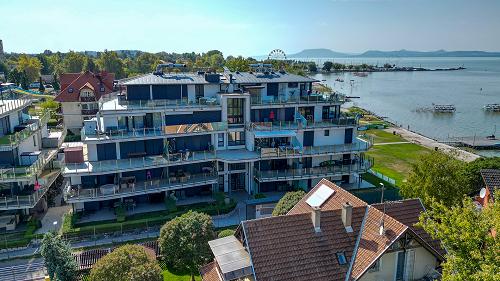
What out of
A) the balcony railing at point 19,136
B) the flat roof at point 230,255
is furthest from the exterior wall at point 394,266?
the balcony railing at point 19,136

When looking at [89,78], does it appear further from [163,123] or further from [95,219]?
[95,219]

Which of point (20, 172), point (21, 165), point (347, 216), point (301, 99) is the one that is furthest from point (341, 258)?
point (21, 165)

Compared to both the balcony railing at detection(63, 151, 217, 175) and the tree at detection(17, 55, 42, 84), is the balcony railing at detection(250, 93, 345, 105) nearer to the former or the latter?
the balcony railing at detection(63, 151, 217, 175)

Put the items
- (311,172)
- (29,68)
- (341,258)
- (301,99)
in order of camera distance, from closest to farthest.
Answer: (341,258), (311,172), (301,99), (29,68)

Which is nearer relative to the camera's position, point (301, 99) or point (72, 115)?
point (301, 99)

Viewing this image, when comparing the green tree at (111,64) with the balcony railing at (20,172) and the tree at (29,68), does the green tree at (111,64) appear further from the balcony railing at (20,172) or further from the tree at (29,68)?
the balcony railing at (20,172)

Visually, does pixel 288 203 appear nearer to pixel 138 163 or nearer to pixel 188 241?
pixel 188 241

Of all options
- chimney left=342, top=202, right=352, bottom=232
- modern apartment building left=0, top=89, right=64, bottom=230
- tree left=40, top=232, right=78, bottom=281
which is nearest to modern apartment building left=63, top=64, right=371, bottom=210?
modern apartment building left=0, top=89, right=64, bottom=230
